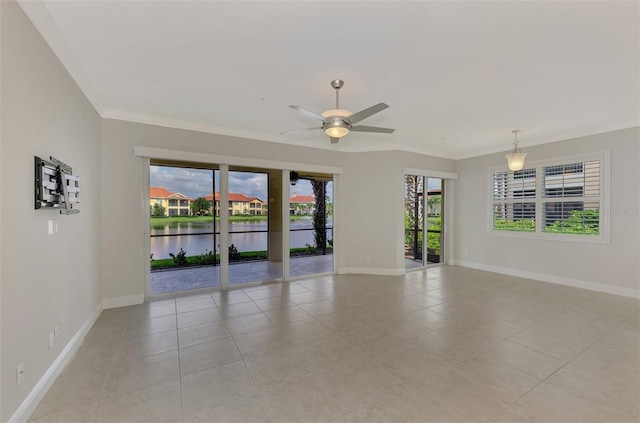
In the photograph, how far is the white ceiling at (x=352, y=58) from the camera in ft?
6.86

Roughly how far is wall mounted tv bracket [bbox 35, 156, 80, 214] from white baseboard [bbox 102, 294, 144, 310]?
1.93 m

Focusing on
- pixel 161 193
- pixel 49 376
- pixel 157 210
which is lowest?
pixel 49 376

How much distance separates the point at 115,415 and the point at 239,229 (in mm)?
3581

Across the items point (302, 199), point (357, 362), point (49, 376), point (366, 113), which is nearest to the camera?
point (49, 376)

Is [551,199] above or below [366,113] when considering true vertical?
below

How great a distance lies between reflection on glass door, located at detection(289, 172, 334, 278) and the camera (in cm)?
588

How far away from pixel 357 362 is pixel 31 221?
287 centimetres

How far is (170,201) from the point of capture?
4.67 metres

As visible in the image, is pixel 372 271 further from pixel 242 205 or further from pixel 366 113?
pixel 366 113

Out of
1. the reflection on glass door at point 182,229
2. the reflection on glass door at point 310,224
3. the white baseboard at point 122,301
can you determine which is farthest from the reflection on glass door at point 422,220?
the white baseboard at point 122,301

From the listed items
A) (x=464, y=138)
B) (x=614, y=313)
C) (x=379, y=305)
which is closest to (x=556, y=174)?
(x=464, y=138)

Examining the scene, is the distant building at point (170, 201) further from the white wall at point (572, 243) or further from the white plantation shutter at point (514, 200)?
the white plantation shutter at point (514, 200)

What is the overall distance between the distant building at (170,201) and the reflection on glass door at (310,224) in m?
1.97

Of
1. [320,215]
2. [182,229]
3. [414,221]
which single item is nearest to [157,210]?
[182,229]
